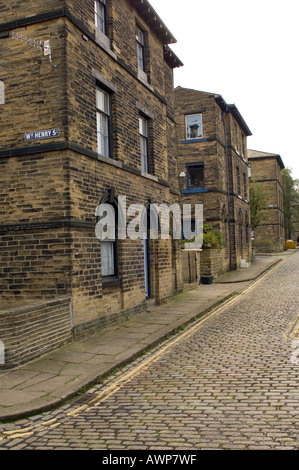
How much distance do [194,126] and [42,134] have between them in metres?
16.5

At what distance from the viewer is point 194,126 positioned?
23.6 meters

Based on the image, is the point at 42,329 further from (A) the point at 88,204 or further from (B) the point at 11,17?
(B) the point at 11,17

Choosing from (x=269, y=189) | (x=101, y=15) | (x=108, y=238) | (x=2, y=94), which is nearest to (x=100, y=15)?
(x=101, y=15)

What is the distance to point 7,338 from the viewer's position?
6402 millimetres

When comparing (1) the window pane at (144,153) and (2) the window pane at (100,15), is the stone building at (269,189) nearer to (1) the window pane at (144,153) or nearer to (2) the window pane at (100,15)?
(1) the window pane at (144,153)

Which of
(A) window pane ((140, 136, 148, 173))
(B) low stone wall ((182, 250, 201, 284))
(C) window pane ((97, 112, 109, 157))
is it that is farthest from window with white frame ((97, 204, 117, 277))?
(B) low stone wall ((182, 250, 201, 284))

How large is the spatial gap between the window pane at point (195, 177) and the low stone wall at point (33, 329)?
17000mm

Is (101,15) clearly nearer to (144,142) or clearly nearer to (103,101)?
(103,101)

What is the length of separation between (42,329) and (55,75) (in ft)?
16.5

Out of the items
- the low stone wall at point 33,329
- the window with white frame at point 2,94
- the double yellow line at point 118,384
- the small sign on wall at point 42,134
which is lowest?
the double yellow line at point 118,384

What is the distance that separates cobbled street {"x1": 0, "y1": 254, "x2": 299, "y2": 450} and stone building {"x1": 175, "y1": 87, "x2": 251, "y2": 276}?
47.0ft

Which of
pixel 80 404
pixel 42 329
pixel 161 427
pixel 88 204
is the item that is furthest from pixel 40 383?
pixel 88 204

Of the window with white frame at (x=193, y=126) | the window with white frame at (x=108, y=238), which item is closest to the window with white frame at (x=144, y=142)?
the window with white frame at (x=108, y=238)

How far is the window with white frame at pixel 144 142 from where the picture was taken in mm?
12617
